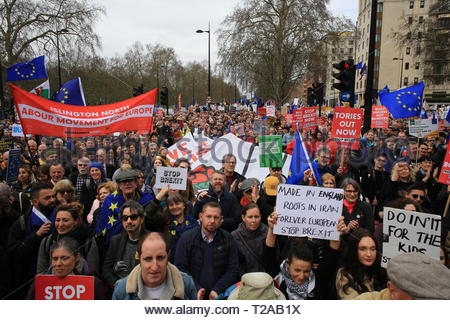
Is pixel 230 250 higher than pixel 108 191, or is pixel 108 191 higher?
pixel 108 191

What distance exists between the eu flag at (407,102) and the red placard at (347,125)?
10.2 feet

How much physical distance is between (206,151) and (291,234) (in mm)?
4625

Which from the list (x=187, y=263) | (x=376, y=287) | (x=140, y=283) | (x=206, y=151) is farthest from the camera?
(x=206, y=151)

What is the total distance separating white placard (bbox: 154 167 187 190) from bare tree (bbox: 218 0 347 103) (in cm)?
2540

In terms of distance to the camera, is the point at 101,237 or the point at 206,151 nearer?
the point at 101,237

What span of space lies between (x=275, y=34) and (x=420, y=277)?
29.4m

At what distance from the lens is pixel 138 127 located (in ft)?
17.8

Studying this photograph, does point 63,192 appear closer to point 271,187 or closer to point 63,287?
point 63,287

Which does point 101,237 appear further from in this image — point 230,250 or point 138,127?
point 138,127

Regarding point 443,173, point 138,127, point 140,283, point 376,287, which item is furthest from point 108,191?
point 443,173

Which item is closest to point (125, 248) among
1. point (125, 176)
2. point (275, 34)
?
point (125, 176)

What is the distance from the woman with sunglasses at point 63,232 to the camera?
2.92 m

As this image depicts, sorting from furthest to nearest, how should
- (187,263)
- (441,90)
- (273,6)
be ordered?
(441,90) → (273,6) → (187,263)

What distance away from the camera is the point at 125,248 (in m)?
2.98
